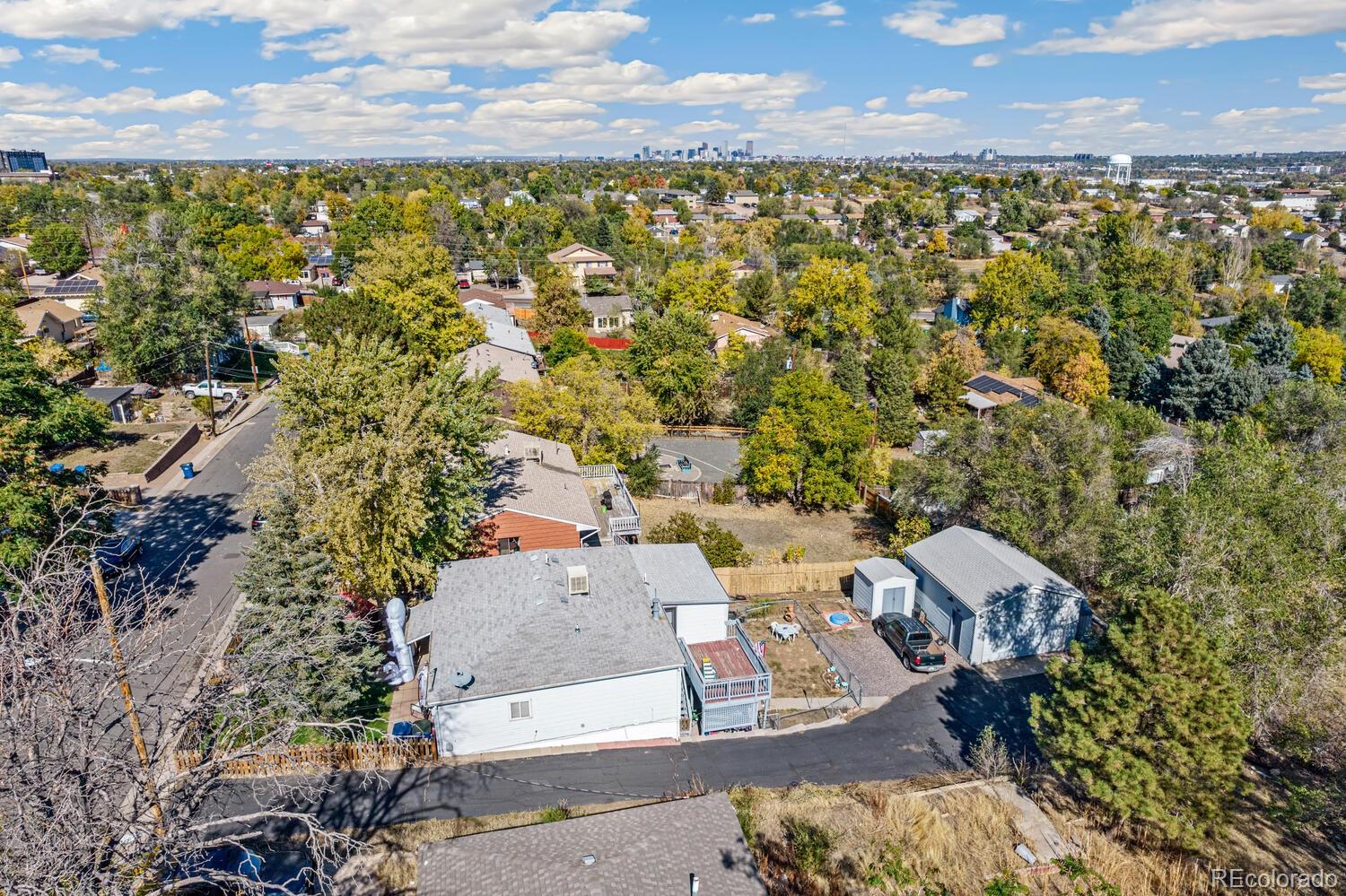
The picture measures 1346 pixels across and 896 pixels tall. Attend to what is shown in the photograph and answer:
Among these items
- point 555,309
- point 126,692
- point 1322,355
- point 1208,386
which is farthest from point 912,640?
point 1322,355

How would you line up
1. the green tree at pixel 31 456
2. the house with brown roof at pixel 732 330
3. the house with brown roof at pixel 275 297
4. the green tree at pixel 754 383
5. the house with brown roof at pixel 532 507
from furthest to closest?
the house with brown roof at pixel 275 297 < the house with brown roof at pixel 732 330 < the green tree at pixel 754 383 < the house with brown roof at pixel 532 507 < the green tree at pixel 31 456

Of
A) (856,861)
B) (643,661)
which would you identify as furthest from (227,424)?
(856,861)

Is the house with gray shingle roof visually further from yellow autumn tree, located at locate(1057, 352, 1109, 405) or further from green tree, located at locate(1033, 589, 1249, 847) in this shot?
yellow autumn tree, located at locate(1057, 352, 1109, 405)

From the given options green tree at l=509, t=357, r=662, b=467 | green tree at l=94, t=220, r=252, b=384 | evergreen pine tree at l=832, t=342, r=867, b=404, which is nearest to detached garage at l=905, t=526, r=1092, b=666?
green tree at l=509, t=357, r=662, b=467

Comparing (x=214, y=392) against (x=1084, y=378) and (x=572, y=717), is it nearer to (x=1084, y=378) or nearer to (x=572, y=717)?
(x=572, y=717)

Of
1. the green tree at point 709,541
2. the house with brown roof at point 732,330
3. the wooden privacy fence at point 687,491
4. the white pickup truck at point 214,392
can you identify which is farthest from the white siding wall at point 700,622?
the white pickup truck at point 214,392

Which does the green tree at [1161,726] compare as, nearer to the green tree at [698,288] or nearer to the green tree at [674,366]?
the green tree at [674,366]

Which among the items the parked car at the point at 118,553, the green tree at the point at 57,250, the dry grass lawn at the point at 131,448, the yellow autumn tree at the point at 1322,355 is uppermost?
the green tree at the point at 57,250
